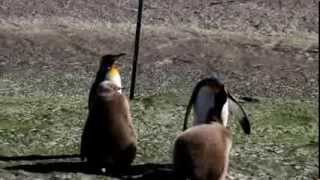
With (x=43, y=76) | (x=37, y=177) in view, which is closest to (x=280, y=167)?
(x=37, y=177)

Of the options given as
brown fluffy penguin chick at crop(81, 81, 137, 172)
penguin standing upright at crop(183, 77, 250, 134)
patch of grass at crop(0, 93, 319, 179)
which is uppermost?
penguin standing upright at crop(183, 77, 250, 134)

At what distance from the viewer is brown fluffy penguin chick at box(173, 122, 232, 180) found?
3.82m

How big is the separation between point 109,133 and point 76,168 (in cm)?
36

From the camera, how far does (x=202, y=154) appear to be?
3.82 metres

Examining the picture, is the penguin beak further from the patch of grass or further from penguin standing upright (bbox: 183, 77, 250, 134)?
penguin standing upright (bbox: 183, 77, 250, 134)

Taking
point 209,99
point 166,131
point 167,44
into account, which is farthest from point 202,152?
point 167,44

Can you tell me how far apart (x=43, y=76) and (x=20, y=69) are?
44 centimetres

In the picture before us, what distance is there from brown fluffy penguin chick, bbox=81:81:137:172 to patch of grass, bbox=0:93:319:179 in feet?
1.13

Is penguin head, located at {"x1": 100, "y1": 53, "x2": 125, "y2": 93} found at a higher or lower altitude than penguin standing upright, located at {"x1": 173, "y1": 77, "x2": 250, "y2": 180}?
higher

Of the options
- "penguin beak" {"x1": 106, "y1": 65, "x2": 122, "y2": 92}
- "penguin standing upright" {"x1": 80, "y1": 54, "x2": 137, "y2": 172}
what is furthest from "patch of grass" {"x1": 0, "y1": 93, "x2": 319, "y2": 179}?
"penguin beak" {"x1": 106, "y1": 65, "x2": 122, "y2": 92}

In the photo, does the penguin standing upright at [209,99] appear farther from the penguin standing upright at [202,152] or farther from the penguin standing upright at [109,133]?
the penguin standing upright at [109,133]

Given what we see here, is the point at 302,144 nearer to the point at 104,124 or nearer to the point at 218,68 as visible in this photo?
the point at 104,124

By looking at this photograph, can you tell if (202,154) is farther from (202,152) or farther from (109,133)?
(109,133)

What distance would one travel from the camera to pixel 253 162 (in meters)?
4.73
